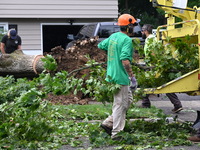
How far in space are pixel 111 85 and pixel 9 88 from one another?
3038mm

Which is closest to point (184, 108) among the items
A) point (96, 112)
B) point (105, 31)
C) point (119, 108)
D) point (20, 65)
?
point (96, 112)

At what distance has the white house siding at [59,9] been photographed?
21.8 m

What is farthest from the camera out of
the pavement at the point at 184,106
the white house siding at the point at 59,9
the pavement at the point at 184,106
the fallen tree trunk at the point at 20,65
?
the white house siding at the point at 59,9

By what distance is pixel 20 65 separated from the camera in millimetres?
14055

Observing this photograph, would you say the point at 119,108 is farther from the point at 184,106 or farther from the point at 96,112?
the point at 184,106

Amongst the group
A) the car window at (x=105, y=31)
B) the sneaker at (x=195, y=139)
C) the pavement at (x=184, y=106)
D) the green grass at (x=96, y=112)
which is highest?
the car window at (x=105, y=31)

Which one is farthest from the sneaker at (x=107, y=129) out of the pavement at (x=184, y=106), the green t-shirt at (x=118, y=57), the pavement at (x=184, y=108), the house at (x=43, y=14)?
the house at (x=43, y=14)

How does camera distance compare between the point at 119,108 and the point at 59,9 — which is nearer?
the point at 119,108

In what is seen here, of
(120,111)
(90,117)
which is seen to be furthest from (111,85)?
(90,117)

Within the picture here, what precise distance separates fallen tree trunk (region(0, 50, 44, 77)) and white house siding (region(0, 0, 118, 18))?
793cm

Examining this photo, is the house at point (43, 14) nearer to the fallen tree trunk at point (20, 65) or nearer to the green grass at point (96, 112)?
the fallen tree trunk at point (20, 65)

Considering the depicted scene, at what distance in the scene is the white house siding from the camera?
21.8 meters

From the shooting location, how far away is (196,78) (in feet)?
26.3

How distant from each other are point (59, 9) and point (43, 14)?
72 centimetres
